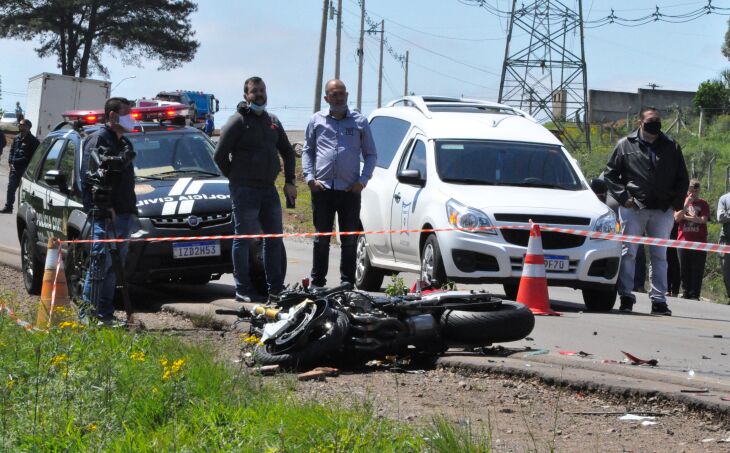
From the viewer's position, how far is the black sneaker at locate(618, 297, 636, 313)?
505 inches

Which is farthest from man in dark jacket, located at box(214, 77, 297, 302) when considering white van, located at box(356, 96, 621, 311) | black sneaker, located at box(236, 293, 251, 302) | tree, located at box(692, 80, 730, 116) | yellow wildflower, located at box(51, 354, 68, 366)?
tree, located at box(692, 80, 730, 116)

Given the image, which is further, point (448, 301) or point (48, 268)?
point (48, 268)

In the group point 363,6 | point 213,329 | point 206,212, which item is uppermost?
point 363,6

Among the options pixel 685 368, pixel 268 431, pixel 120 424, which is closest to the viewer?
pixel 268 431

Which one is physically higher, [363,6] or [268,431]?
[363,6]

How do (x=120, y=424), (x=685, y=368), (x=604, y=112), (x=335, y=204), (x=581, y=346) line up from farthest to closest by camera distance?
(x=604, y=112) < (x=335, y=204) < (x=581, y=346) < (x=685, y=368) < (x=120, y=424)

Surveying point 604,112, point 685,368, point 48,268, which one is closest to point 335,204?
point 48,268

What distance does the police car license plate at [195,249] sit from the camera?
473 inches

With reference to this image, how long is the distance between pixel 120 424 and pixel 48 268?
478 centimetres

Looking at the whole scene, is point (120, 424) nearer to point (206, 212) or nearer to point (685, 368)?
point (685, 368)

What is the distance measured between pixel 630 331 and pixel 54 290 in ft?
16.2

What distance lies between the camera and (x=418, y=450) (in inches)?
210

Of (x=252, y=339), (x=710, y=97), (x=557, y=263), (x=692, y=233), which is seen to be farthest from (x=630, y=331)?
(x=710, y=97)

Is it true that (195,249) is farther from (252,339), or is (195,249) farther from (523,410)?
(523,410)
